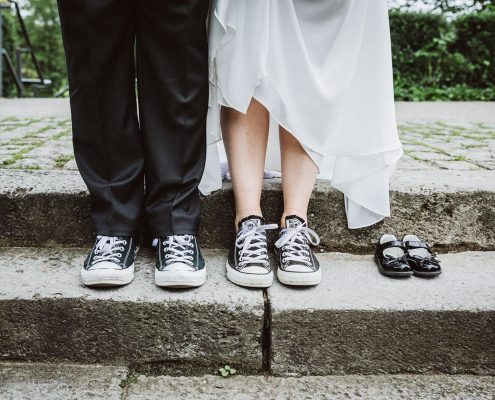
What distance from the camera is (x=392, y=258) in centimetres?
183

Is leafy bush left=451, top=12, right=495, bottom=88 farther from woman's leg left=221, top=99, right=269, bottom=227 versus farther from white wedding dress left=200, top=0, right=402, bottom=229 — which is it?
woman's leg left=221, top=99, right=269, bottom=227

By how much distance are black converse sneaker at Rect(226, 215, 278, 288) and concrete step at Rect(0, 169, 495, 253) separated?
188 millimetres

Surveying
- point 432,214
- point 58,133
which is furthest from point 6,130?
point 432,214

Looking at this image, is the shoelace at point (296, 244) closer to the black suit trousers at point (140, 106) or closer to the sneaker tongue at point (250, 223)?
the sneaker tongue at point (250, 223)

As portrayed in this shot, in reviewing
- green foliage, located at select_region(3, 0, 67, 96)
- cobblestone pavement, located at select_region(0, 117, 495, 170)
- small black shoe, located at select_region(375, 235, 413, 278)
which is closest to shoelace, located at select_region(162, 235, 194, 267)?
small black shoe, located at select_region(375, 235, 413, 278)

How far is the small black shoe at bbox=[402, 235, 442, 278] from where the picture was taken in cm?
180

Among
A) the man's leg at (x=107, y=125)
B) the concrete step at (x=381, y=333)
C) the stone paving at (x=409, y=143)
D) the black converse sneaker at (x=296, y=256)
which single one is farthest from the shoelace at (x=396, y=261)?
the man's leg at (x=107, y=125)

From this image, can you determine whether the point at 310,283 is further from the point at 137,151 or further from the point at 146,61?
the point at 146,61

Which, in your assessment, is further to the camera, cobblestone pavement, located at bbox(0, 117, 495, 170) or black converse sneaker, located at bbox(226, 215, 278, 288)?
cobblestone pavement, located at bbox(0, 117, 495, 170)

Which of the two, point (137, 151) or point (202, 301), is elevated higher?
point (137, 151)

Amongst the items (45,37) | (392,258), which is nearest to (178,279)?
(392,258)

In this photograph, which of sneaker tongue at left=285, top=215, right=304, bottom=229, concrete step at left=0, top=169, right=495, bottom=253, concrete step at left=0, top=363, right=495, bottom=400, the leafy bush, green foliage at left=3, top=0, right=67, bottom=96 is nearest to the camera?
concrete step at left=0, top=363, right=495, bottom=400

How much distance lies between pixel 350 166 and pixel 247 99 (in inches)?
18.8

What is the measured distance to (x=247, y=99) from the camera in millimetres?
1779
